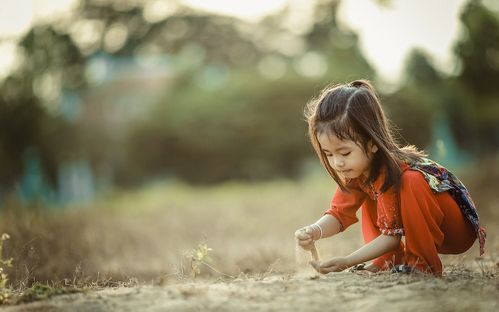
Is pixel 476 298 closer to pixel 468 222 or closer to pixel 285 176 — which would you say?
pixel 468 222

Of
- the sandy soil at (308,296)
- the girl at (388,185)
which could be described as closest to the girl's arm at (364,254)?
the girl at (388,185)

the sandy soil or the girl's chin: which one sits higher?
the girl's chin

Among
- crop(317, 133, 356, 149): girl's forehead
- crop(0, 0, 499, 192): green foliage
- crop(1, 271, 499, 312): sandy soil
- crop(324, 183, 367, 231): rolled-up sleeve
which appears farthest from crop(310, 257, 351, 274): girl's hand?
crop(0, 0, 499, 192): green foliage

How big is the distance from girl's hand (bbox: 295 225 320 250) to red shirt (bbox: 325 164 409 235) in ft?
0.78

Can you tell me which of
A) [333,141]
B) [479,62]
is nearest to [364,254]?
[333,141]

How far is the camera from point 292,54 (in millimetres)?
23875

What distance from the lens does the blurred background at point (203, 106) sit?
12.2 meters

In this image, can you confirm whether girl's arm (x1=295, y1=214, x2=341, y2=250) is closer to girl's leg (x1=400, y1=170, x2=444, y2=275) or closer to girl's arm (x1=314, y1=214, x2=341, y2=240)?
girl's arm (x1=314, y1=214, x2=341, y2=240)

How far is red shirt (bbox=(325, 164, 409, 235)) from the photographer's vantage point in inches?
123

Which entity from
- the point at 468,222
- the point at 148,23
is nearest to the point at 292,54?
the point at 148,23

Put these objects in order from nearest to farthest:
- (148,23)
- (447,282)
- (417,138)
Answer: (447,282), (417,138), (148,23)

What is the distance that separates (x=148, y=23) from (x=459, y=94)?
40.6 ft

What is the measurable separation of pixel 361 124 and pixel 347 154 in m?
0.17

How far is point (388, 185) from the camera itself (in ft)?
10.2
